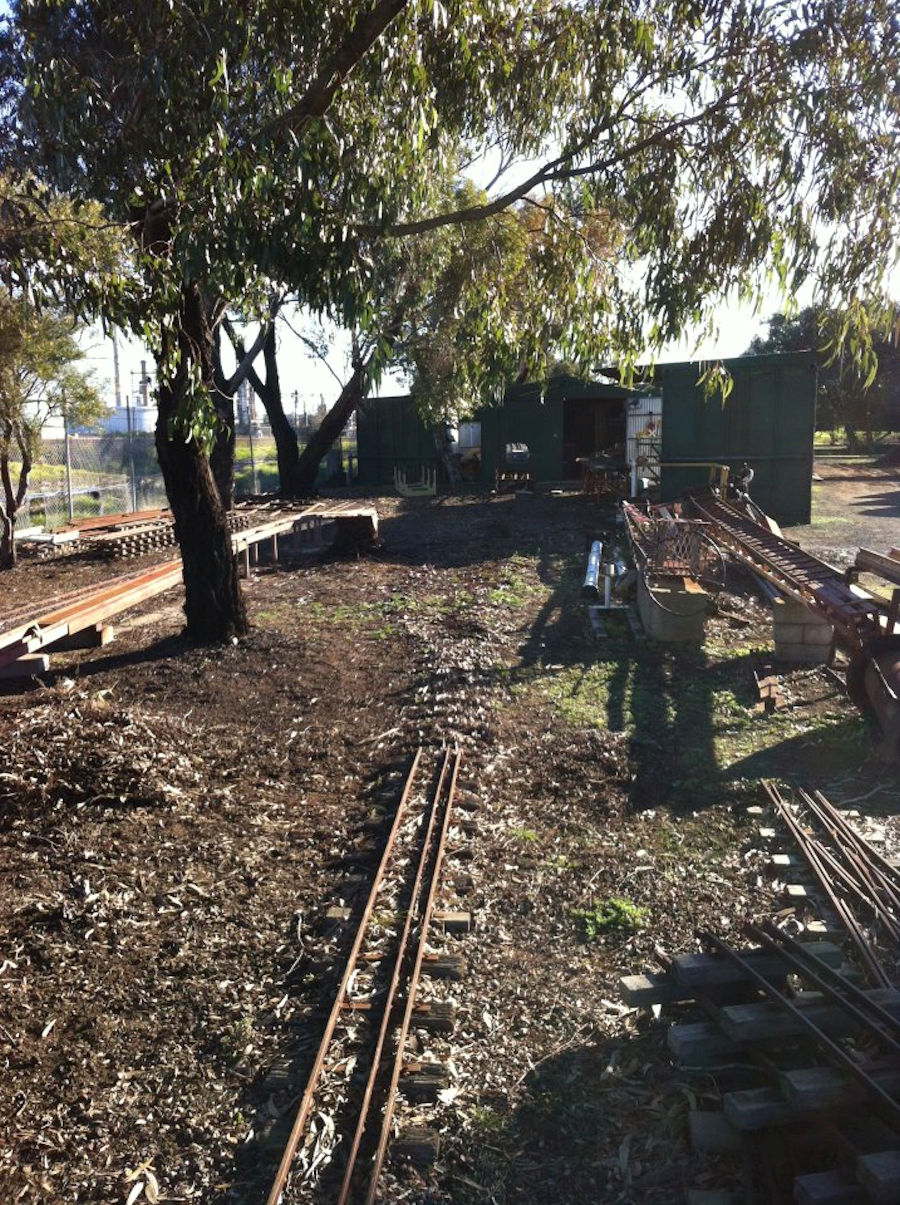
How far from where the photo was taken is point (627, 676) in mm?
10719

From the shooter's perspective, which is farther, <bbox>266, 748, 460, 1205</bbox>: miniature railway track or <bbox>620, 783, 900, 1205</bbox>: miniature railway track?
<bbox>266, 748, 460, 1205</bbox>: miniature railway track

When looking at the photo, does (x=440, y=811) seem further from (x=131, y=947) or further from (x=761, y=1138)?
(x=761, y=1138)

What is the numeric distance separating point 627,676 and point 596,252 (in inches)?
173

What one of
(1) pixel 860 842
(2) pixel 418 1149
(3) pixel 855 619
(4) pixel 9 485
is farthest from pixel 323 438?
(2) pixel 418 1149

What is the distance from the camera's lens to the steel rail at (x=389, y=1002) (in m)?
3.74

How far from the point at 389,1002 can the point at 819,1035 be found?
193 cm

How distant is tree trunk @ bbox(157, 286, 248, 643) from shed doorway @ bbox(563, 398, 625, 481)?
26.8 meters

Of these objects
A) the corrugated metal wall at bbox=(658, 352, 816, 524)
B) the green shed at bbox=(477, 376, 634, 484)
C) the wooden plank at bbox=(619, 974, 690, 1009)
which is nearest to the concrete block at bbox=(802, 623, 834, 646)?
the wooden plank at bbox=(619, 974, 690, 1009)

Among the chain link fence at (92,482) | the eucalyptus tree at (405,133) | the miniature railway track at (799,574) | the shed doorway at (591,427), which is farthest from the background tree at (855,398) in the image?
the eucalyptus tree at (405,133)

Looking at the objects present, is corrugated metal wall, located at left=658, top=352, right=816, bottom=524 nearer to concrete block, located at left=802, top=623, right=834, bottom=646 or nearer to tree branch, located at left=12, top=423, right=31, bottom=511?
concrete block, located at left=802, top=623, right=834, bottom=646

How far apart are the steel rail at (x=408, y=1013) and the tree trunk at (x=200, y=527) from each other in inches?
193

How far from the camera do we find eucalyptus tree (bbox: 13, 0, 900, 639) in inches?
269

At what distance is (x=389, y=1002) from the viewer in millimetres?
4699

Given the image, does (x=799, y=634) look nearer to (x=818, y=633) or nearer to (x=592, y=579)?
(x=818, y=633)
